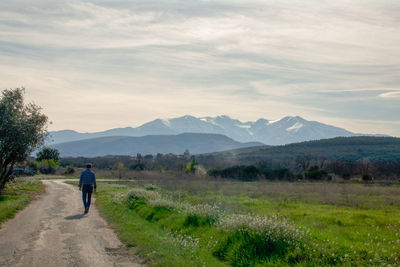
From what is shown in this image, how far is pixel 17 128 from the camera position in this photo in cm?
Result: 2552

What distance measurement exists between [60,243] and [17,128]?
16.4 meters

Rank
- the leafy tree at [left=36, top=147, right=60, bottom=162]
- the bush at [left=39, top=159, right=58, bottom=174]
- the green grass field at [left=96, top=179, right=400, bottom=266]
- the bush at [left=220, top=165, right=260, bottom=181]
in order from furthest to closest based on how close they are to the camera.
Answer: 1. the leafy tree at [left=36, top=147, right=60, bottom=162]
2. the bush at [left=39, top=159, right=58, bottom=174]
3. the bush at [left=220, top=165, right=260, bottom=181]
4. the green grass field at [left=96, top=179, right=400, bottom=266]

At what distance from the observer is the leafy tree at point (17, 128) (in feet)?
82.3

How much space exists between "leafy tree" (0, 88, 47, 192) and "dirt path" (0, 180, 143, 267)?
9.24 meters

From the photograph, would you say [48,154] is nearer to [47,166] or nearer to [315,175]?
[47,166]

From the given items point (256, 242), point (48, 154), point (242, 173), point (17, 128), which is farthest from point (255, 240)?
point (48, 154)

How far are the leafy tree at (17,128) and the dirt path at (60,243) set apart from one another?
9.24 meters

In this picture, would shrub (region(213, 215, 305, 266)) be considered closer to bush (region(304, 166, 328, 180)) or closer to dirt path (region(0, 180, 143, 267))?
dirt path (region(0, 180, 143, 267))

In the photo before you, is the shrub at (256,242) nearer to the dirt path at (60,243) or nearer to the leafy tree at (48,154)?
the dirt path at (60,243)

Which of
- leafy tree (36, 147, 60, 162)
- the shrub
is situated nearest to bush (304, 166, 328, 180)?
the shrub

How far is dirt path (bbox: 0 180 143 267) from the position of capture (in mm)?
9945

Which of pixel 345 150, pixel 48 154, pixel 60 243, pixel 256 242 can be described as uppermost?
pixel 345 150

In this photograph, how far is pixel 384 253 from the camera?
9688 mm

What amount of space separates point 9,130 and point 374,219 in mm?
23334
